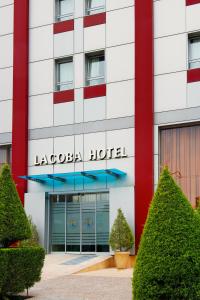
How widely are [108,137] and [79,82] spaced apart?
3209 mm

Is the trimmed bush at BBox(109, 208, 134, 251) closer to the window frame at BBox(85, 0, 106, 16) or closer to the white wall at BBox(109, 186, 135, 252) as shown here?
the white wall at BBox(109, 186, 135, 252)

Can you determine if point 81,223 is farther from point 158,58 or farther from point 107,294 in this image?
point 107,294

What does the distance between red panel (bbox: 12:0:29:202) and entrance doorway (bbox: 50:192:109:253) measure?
2005 mm

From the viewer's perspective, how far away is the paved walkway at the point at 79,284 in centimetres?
1527

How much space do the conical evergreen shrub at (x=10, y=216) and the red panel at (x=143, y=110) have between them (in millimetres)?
9943

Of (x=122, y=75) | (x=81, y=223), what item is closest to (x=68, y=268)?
(x=81, y=223)

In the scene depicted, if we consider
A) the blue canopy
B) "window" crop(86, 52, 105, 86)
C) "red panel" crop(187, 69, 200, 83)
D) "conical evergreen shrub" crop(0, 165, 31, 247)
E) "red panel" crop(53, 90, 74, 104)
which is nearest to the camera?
"conical evergreen shrub" crop(0, 165, 31, 247)

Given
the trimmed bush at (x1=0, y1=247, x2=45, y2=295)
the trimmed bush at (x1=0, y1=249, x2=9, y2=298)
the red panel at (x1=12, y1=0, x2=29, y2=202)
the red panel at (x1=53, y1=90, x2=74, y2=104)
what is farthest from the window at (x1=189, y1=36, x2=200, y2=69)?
the trimmed bush at (x1=0, y1=249, x2=9, y2=298)

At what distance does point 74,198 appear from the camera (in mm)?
26297

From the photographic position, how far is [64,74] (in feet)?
89.8

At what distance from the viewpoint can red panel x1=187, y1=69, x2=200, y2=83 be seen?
2331 centimetres

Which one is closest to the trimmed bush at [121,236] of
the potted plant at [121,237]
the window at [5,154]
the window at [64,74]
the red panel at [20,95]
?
the potted plant at [121,237]

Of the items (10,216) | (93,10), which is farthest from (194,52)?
(10,216)

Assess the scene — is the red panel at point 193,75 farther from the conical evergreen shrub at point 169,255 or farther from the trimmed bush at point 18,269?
the conical evergreen shrub at point 169,255
